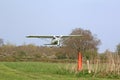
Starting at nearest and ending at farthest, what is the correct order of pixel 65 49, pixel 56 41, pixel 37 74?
pixel 37 74
pixel 56 41
pixel 65 49

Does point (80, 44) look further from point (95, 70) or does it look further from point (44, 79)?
point (44, 79)

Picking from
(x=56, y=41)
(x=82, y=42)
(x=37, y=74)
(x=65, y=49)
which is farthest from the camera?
(x=82, y=42)

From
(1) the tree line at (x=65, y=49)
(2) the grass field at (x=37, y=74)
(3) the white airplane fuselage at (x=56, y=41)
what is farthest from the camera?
(1) the tree line at (x=65, y=49)

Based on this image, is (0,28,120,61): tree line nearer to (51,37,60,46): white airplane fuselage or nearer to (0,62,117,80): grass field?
(51,37,60,46): white airplane fuselage

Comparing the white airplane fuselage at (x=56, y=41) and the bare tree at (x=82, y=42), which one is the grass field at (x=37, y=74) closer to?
the white airplane fuselage at (x=56, y=41)

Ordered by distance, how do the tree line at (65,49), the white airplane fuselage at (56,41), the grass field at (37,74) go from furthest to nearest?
the tree line at (65,49), the white airplane fuselage at (56,41), the grass field at (37,74)

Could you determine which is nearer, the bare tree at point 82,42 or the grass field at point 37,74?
the grass field at point 37,74

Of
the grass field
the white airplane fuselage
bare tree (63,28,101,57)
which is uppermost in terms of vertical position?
bare tree (63,28,101,57)

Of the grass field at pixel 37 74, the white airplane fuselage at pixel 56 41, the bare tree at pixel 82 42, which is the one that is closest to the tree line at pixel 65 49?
the bare tree at pixel 82 42

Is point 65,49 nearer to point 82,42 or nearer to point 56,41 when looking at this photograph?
point 82,42

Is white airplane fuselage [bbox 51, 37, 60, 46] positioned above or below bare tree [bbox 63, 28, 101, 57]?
below

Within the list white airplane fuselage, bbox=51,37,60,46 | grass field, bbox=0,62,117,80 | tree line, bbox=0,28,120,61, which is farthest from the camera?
tree line, bbox=0,28,120,61

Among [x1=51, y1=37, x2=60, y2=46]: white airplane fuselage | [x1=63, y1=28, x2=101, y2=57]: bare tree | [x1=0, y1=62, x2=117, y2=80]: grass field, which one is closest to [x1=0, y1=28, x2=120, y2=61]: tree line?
[x1=63, y1=28, x2=101, y2=57]: bare tree

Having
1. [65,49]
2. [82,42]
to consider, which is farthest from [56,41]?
[82,42]
